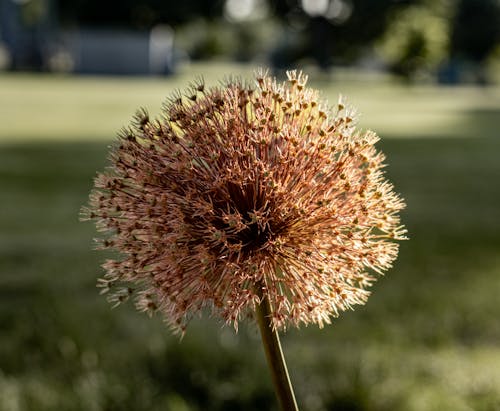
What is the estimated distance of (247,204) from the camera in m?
1.22

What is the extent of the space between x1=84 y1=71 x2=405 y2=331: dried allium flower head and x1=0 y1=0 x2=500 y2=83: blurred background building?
5088 cm

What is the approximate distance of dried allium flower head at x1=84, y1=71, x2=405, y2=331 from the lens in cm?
114

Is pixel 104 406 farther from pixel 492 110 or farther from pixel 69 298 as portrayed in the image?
pixel 492 110

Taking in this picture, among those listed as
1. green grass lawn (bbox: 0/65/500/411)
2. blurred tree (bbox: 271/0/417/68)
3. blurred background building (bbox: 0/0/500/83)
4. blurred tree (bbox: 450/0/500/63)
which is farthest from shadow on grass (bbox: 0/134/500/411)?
blurred tree (bbox: 450/0/500/63)

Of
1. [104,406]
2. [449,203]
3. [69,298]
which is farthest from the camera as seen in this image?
[449,203]

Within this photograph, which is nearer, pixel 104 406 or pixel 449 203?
pixel 104 406

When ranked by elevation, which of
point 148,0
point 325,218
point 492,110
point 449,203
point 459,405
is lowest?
point 459,405

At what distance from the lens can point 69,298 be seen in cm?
649

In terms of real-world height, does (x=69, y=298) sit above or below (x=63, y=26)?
below

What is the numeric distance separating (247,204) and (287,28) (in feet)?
230

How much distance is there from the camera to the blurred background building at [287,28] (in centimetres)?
5712

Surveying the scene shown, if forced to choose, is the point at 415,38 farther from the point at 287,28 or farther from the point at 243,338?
the point at 243,338

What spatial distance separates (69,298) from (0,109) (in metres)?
23.2

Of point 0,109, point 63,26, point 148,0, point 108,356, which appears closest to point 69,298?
point 108,356
